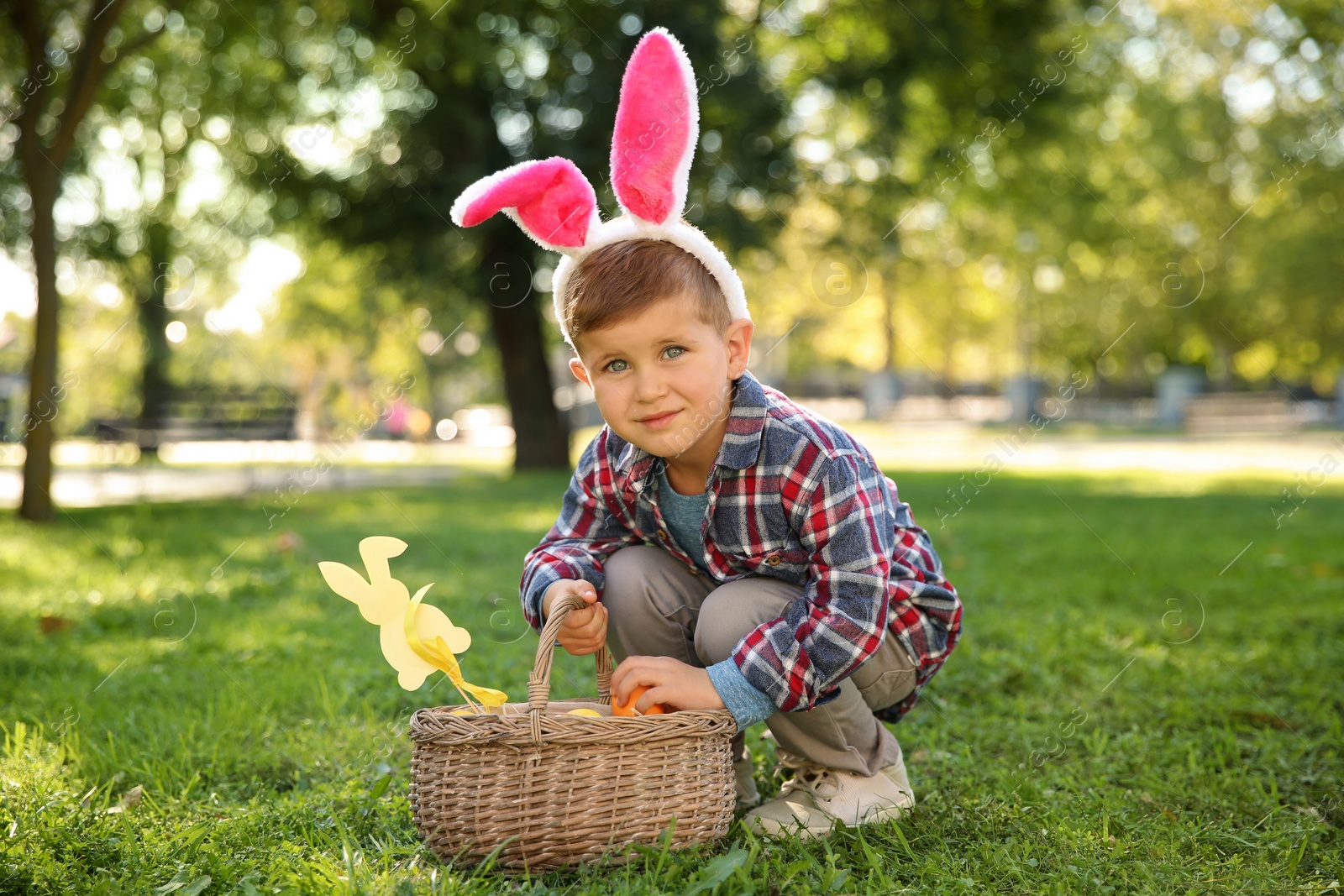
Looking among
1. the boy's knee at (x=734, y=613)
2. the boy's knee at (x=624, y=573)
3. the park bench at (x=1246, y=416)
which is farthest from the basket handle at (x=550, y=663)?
the park bench at (x=1246, y=416)

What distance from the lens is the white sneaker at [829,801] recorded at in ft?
7.38

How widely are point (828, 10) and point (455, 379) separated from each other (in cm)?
1998

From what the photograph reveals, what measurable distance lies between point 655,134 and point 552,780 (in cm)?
119

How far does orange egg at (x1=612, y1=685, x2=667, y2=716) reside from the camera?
206 centimetres

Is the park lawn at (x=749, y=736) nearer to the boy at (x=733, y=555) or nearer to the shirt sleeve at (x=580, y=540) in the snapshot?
the boy at (x=733, y=555)

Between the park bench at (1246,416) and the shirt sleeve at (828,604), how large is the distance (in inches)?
887

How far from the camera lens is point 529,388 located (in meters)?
12.8

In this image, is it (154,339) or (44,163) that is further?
(154,339)

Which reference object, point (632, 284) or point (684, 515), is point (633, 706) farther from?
point (632, 284)

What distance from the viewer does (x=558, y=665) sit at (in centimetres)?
359

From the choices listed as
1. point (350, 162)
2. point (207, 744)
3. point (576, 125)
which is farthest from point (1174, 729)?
point (350, 162)

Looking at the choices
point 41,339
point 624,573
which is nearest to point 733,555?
point 624,573

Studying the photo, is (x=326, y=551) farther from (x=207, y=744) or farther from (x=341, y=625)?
(x=207, y=744)

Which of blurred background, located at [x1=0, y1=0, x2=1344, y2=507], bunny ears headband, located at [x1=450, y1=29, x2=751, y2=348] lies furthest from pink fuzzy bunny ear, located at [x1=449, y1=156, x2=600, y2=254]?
blurred background, located at [x1=0, y1=0, x2=1344, y2=507]
